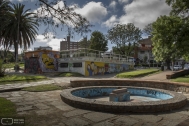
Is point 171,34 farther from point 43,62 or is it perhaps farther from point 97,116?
point 43,62

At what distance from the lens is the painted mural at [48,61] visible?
26.5 metres

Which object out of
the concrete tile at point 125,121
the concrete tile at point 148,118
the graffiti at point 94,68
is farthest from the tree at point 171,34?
the concrete tile at point 125,121

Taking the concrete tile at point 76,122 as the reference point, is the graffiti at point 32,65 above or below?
above

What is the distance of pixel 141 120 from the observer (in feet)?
14.9

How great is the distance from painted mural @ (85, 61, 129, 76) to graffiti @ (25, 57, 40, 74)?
960 centimetres

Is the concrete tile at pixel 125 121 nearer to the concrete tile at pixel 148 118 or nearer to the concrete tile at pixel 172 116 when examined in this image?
the concrete tile at pixel 148 118

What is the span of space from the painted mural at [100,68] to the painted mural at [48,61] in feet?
24.3

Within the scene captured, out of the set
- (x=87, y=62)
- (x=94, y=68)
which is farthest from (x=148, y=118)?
(x=94, y=68)

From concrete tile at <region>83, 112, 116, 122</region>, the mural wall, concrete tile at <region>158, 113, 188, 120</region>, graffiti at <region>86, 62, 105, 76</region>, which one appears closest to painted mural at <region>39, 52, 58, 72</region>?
the mural wall

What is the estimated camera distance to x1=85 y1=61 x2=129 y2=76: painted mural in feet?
78.8

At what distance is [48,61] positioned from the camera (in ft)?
88.9

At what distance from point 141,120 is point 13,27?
32.4 metres

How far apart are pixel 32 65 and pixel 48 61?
341 cm

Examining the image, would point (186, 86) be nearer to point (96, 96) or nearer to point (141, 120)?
point (96, 96)
